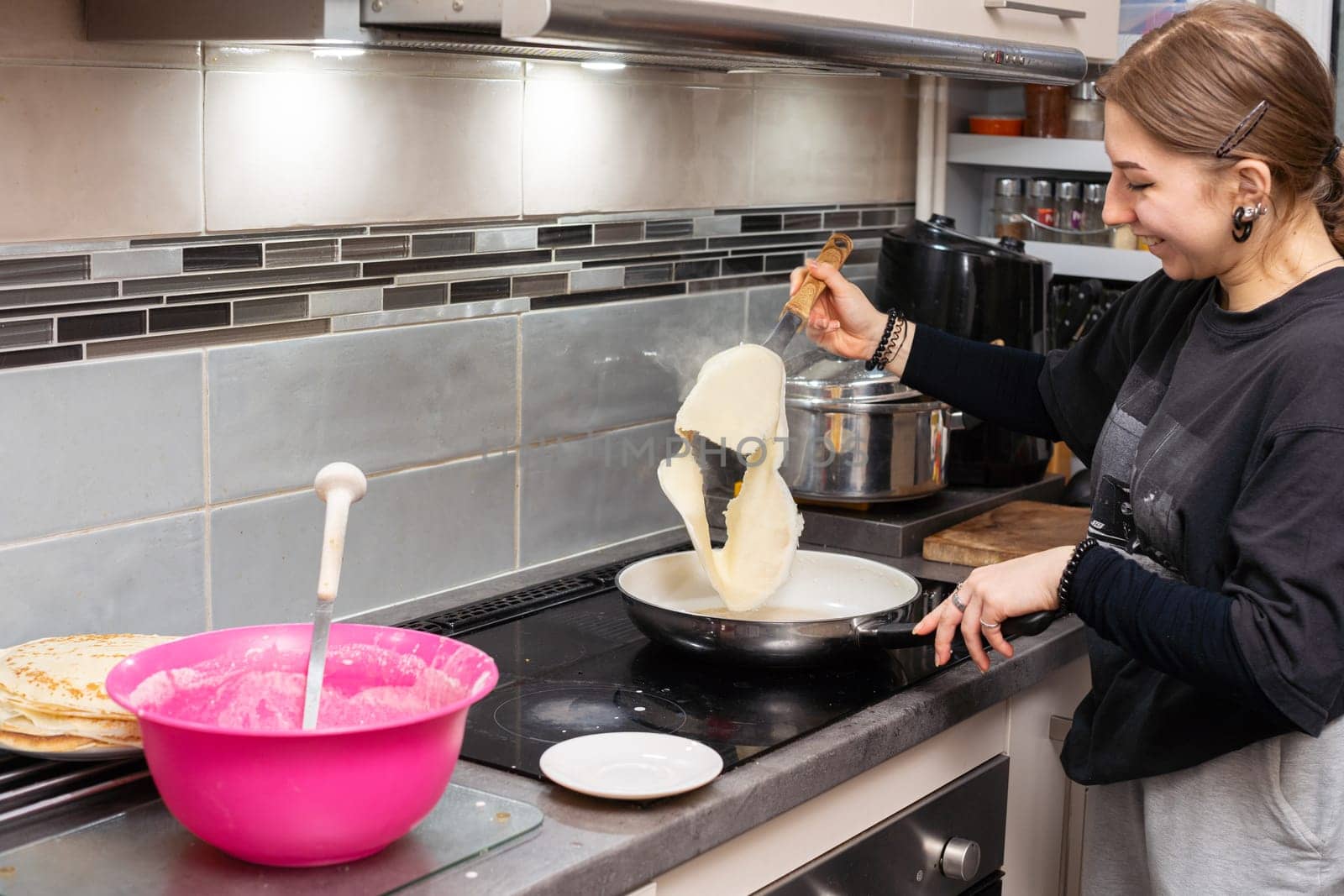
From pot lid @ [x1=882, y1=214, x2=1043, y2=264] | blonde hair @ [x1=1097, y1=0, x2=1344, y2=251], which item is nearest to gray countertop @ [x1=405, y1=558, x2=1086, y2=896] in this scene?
blonde hair @ [x1=1097, y1=0, x2=1344, y2=251]

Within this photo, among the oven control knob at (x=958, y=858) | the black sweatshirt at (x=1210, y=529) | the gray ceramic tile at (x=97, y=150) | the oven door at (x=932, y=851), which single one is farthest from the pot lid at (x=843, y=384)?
the gray ceramic tile at (x=97, y=150)

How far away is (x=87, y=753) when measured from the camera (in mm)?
1207

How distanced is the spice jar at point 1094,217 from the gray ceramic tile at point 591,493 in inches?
32.6

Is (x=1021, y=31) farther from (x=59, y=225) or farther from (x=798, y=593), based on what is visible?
(x=59, y=225)

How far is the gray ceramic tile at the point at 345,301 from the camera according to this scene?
5.28 feet

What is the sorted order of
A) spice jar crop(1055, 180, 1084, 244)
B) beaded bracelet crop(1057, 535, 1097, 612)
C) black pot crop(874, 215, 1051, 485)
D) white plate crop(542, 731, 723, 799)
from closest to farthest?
white plate crop(542, 731, 723, 799), beaded bracelet crop(1057, 535, 1097, 612), black pot crop(874, 215, 1051, 485), spice jar crop(1055, 180, 1084, 244)

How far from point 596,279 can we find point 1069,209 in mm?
943

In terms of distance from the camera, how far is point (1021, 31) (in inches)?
77.1

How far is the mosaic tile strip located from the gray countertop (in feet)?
1.71

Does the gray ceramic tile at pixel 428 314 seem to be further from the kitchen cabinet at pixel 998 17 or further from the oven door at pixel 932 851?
the oven door at pixel 932 851

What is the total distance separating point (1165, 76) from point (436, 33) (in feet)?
2.03

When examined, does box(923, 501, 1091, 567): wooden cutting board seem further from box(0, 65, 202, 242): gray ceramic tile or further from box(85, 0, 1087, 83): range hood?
box(0, 65, 202, 242): gray ceramic tile

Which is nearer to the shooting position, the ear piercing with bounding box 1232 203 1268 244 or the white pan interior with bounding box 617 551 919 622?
the ear piercing with bounding box 1232 203 1268 244

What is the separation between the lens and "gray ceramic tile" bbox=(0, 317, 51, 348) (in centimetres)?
133
